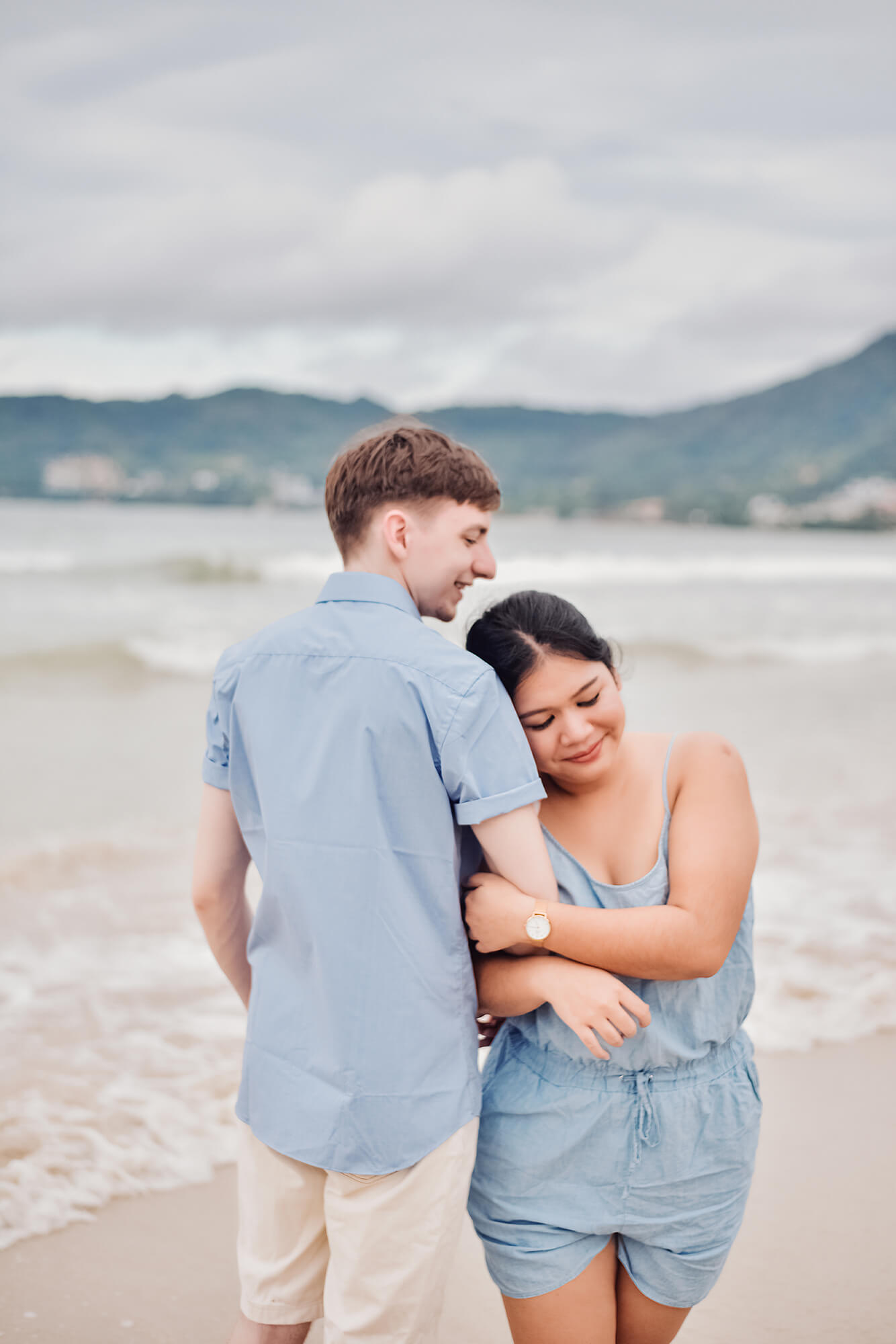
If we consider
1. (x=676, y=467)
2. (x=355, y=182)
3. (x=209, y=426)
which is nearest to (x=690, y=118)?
(x=676, y=467)

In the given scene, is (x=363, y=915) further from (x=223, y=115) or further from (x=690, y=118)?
(x=223, y=115)

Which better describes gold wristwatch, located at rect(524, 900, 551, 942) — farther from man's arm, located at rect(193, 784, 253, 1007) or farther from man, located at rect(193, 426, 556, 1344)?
man's arm, located at rect(193, 784, 253, 1007)

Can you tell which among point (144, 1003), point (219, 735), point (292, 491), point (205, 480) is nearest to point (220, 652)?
point (144, 1003)

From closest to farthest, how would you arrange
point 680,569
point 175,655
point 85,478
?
point 175,655 → point 680,569 → point 85,478

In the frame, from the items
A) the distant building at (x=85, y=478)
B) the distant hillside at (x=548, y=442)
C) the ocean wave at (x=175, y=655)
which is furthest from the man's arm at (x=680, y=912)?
the distant building at (x=85, y=478)

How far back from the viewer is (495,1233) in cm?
173

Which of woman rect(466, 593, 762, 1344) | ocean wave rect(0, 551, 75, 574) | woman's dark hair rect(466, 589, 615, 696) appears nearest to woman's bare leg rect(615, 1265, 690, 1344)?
woman rect(466, 593, 762, 1344)

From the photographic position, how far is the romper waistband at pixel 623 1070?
1.66 m

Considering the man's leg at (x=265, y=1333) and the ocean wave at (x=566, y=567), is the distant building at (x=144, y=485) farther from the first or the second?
the man's leg at (x=265, y=1333)

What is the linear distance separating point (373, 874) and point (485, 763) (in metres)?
0.22

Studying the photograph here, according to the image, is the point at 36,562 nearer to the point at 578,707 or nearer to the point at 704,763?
the point at 578,707

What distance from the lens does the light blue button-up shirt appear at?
1.47 meters

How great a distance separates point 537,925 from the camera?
1.53m

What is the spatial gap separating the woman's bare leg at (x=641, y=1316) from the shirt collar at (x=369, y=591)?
1.16m
